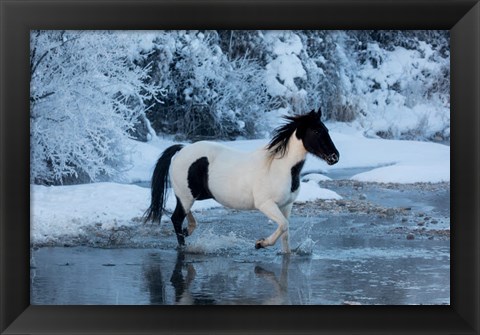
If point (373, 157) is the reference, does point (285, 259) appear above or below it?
below

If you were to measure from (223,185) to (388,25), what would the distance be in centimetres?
130

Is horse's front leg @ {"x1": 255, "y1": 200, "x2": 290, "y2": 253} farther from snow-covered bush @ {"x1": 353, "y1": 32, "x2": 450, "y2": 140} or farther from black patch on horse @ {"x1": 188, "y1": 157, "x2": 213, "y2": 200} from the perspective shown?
snow-covered bush @ {"x1": 353, "y1": 32, "x2": 450, "y2": 140}

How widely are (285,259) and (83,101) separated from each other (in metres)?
1.53

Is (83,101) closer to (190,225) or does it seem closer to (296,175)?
(190,225)

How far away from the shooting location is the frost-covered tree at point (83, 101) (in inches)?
172

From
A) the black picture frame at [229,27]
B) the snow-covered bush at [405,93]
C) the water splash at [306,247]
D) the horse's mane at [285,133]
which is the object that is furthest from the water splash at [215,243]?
the snow-covered bush at [405,93]

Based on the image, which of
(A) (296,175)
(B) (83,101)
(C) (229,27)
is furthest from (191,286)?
(C) (229,27)

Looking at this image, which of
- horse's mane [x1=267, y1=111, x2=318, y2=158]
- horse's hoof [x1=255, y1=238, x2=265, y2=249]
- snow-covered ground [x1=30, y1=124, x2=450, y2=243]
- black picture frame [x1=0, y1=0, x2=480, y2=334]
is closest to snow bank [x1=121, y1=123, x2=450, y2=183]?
snow-covered ground [x1=30, y1=124, x2=450, y2=243]

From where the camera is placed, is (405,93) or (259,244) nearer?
(259,244)

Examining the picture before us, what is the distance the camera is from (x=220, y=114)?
14.5 feet

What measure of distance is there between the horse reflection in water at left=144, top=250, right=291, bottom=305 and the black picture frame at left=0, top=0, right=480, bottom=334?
0.08m

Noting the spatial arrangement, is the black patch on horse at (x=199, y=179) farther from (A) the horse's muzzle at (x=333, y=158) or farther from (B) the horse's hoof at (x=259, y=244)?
(A) the horse's muzzle at (x=333, y=158)

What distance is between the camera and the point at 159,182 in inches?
174

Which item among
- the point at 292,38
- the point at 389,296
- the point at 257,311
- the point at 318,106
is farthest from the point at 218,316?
the point at 292,38
